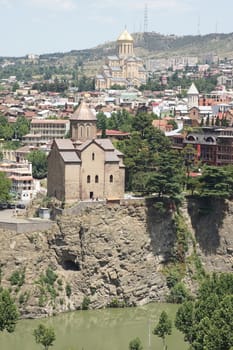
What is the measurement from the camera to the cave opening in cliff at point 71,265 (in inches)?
1198

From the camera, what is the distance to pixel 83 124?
1292 inches

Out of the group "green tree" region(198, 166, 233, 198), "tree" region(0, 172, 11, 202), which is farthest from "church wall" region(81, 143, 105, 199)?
"tree" region(0, 172, 11, 202)

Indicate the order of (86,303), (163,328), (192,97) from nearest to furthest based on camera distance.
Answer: (163,328) < (86,303) < (192,97)

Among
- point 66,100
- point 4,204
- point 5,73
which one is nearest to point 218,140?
point 4,204

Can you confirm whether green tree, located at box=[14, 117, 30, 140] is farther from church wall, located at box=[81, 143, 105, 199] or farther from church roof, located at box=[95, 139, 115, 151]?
church wall, located at box=[81, 143, 105, 199]

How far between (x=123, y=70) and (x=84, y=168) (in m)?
71.5

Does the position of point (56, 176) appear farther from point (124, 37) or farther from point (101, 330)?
point (124, 37)

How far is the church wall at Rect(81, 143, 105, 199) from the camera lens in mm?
31578

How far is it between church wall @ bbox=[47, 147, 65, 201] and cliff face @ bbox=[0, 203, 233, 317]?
149cm

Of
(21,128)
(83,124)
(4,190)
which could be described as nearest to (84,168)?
(83,124)

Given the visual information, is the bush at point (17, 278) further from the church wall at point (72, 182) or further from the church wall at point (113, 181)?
the church wall at point (113, 181)

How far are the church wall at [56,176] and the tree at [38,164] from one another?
11.4 metres

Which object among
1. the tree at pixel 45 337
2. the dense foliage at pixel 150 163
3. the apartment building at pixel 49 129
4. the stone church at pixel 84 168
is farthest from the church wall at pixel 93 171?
the apartment building at pixel 49 129

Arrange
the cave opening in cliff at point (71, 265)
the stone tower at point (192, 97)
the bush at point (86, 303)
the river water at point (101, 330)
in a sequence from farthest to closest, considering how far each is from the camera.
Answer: the stone tower at point (192, 97), the cave opening in cliff at point (71, 265), the bush at point (86, 303), the river water at point (101, 330)
